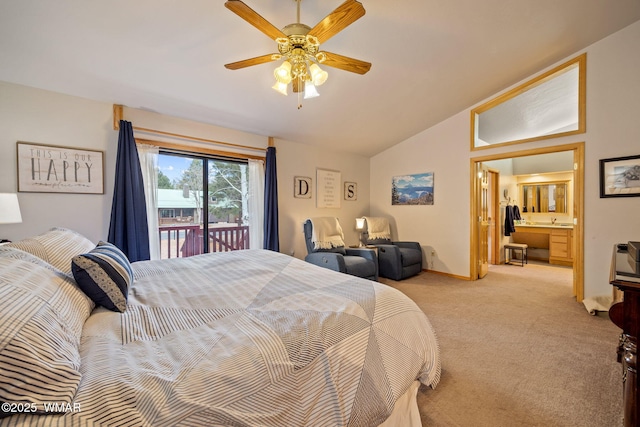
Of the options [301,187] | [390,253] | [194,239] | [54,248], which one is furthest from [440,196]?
[54,248]

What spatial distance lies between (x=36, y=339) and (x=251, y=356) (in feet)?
1.95

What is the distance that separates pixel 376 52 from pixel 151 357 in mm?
3013

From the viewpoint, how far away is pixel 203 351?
35.2 inches

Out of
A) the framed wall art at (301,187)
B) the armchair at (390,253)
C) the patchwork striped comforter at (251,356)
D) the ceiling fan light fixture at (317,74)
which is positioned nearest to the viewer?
the patchwork striped comforter at (251,356)

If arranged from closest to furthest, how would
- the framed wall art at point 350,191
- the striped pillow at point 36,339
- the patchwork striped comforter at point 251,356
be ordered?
the striped pillow at point 36,339, the patchwork striped comforter at point 251,356, the framed wall art at point 350,191

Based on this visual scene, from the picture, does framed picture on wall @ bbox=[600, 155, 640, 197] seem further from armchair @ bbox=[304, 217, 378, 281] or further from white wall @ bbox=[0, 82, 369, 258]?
white wall @ bbox=[0, 82, 369, 258]

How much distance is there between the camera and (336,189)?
5020 mm

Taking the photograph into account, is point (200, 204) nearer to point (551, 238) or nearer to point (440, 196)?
point (440, 196)

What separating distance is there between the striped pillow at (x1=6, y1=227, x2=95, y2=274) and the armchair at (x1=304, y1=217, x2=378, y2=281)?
256 cm

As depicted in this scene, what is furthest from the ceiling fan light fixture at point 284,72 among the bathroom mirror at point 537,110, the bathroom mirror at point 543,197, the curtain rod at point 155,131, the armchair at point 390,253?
the bathroom mirror at point 543,197

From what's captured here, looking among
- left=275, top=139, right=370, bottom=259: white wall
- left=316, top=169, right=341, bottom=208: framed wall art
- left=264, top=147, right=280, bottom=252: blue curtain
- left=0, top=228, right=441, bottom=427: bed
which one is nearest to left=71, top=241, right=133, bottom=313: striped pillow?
left=0, top=228, right=441, bottom=427: bed

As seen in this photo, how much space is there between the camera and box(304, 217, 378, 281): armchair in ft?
11.4

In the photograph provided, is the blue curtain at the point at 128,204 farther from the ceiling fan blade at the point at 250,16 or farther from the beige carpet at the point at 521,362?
the beige carpet at the point at 521,362

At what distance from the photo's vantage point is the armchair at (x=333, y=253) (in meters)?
3.47
